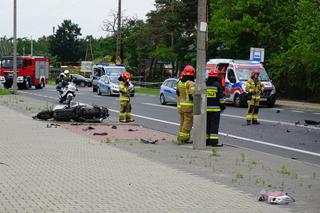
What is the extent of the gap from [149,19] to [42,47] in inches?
3549

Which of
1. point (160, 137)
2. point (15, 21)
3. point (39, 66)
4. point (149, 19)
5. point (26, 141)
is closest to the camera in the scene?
point (26, 141)

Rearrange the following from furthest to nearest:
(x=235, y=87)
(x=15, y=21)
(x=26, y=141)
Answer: (x=15, y=21)
(x=235, y=87)
(x=26, y=141)

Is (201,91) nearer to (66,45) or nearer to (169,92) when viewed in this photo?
(169,92)

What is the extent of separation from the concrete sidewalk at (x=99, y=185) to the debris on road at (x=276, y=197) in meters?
0.17

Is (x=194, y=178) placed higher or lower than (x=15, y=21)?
lower

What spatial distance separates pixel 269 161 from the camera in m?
12.4

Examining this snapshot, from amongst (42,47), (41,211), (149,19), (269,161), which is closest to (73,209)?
(41,211)

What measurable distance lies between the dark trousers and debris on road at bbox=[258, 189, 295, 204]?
19.6ft

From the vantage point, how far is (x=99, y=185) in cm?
910

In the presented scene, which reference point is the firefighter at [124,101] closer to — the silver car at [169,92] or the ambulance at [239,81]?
the silver car at [169,92]

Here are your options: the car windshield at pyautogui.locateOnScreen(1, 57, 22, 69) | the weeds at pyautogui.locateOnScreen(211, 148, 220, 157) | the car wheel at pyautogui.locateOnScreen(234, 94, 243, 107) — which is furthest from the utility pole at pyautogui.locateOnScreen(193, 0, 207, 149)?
the car windshield at pyautogui.locateOnScreen(1, 57, 22, 69)

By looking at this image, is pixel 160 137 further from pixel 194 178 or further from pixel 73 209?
pixel 73 209

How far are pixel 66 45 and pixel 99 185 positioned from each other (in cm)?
13584

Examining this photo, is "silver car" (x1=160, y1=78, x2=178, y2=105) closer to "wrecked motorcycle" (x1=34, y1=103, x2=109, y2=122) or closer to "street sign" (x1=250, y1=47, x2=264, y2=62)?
"street sign" (x1=250, y1=47, x2=264, y2=62)
